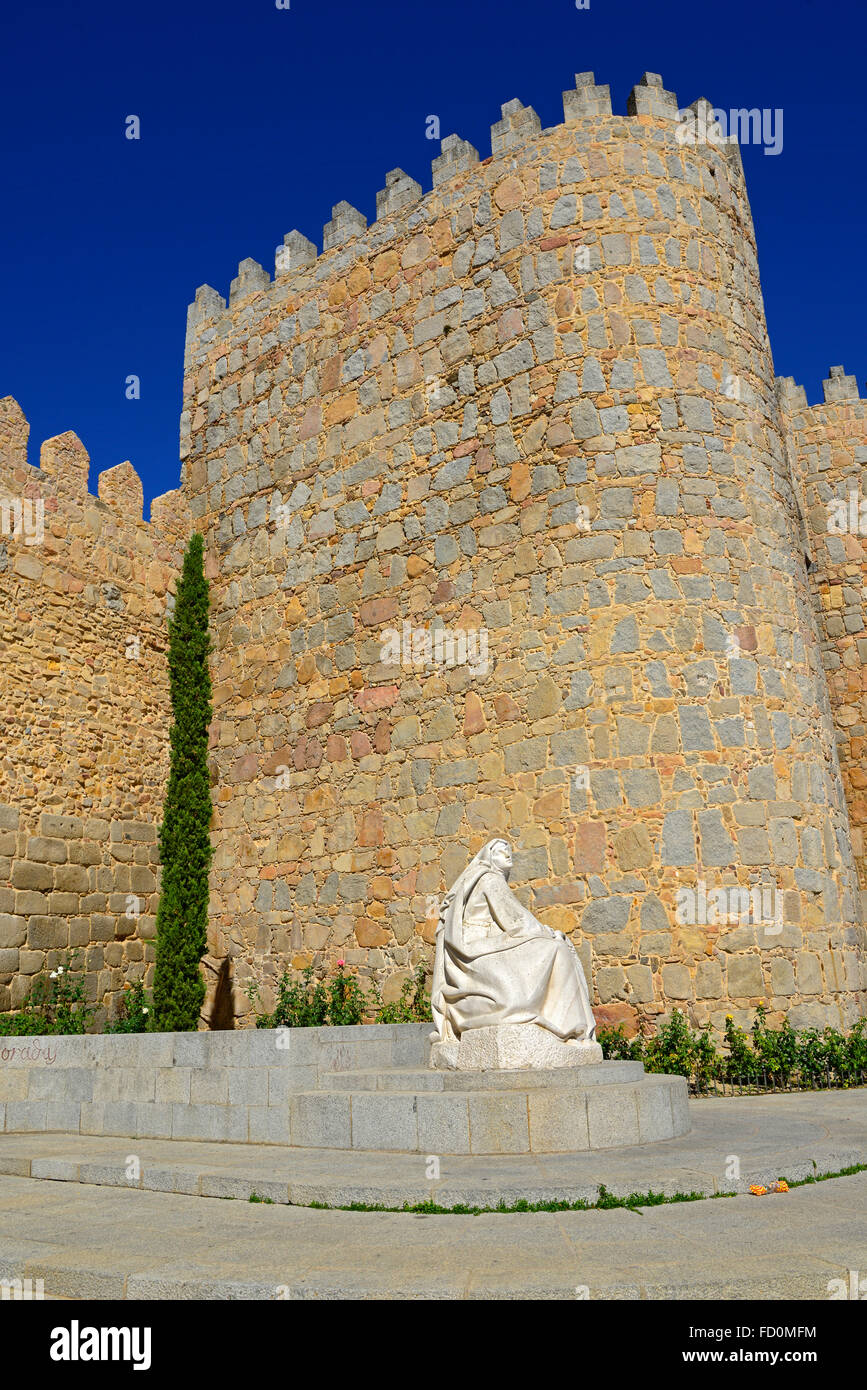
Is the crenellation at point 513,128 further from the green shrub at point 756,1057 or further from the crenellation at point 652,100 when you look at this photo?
the green shrub at point 756,1057

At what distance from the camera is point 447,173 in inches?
548

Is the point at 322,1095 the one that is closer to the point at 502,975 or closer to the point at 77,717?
the point at 502,975

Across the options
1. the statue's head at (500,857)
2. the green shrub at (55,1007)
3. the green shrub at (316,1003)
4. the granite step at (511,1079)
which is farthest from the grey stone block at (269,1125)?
the green shrub at (55,1007)

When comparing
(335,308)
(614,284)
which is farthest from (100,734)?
(614,284)

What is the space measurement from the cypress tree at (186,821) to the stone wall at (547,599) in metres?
0.30

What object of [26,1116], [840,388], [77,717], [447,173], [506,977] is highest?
[447,173]

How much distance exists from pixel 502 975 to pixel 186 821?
8.80 metres

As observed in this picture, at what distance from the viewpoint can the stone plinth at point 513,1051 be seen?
6.84m

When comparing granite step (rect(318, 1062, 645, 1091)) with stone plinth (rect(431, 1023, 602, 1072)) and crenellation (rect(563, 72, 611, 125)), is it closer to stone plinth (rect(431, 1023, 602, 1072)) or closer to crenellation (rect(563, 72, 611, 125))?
stone plinth (rect(431, 1023, 602, 1072))

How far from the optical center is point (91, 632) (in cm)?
1467

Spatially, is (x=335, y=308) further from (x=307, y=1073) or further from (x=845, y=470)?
(x=307, y=1073)

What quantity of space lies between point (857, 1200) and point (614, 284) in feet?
32.7

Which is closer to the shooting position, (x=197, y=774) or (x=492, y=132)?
(x=492, y=132)

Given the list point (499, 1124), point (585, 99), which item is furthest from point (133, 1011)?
point (585, 99)
